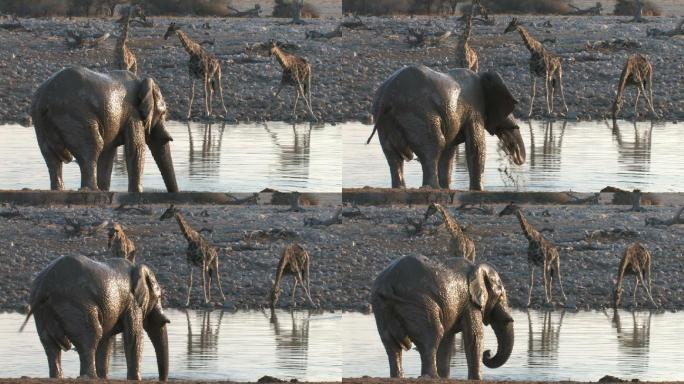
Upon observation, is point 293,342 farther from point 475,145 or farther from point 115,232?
point 475,145

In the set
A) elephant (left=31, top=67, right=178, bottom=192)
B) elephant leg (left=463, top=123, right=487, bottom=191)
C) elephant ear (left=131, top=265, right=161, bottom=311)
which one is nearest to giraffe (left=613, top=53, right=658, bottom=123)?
elephant leg (left=463, top=123, right=487, bottom=191)

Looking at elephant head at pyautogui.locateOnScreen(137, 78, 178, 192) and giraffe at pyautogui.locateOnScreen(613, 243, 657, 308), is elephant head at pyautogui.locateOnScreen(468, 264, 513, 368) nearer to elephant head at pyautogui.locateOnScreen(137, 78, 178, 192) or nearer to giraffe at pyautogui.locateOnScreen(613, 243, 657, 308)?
elephant head at pyautogui.locateOnScreen(137, 78, 178, 192)

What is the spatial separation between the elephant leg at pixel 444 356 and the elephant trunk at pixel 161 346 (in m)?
2.18

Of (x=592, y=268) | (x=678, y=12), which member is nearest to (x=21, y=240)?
(x=592, y=268)

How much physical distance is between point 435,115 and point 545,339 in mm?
4134

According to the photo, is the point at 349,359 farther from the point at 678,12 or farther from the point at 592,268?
the point at 678,12

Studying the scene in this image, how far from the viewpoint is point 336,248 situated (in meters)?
22.4

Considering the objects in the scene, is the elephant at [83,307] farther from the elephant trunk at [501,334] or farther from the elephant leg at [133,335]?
the elephant trunk at [501,334]

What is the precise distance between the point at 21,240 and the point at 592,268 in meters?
5.42

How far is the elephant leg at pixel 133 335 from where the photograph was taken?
14430 mm

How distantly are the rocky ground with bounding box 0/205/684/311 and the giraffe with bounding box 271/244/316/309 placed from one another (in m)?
0.13

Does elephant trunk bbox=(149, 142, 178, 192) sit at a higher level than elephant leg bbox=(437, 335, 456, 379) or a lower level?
higher

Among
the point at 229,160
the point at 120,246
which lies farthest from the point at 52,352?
the point at 229,160

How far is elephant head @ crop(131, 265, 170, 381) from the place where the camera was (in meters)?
14.5
